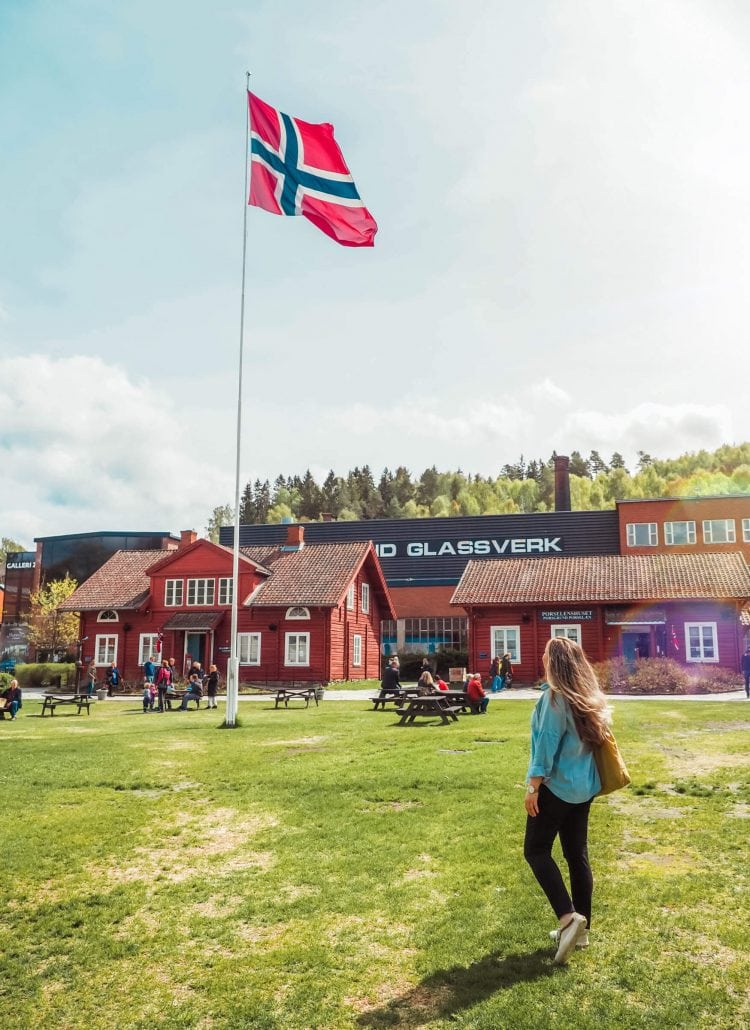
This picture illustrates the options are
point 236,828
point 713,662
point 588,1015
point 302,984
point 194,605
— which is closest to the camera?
point 588,1015

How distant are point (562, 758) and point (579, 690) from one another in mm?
435

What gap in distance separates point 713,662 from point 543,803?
31.0 metres

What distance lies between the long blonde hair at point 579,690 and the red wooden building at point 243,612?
104 feet

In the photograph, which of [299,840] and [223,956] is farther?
[299,840]

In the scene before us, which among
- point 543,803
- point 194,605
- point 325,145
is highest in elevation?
point 325,145

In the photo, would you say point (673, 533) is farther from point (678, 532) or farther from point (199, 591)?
point (199, 591)

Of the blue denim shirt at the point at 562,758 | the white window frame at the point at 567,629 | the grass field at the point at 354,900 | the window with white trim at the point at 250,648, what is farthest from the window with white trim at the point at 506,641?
the blue denim shirt at the point at 562,758

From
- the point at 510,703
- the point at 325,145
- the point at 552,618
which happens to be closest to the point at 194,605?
the point at 552,618

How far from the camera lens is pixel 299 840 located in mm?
7863

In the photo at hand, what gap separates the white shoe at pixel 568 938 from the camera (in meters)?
4.95

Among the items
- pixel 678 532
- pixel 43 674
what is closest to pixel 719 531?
pixel 678 532

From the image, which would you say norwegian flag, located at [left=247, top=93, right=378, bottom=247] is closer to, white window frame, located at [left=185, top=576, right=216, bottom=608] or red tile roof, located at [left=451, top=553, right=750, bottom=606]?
red tile roof, located at [left=451, top=553, right=750, bottom=606]

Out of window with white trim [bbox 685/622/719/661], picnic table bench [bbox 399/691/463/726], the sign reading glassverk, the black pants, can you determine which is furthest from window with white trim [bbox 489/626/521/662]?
the black pants

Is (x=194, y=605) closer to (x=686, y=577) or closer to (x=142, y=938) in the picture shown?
(x=686, y=577)
